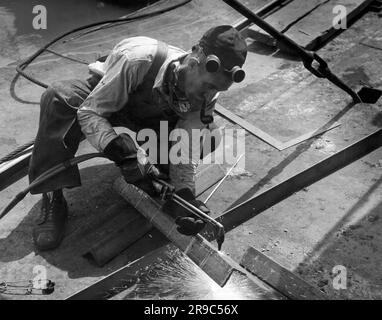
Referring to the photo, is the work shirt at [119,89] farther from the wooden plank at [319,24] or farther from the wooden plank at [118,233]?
the wooden plank at [319,24]

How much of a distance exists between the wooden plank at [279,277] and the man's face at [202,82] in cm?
109

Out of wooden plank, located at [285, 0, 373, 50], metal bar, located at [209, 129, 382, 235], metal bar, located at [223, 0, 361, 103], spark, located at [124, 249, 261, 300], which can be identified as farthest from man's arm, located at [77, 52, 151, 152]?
wooden plank, located at [285, 0, 373, 50]

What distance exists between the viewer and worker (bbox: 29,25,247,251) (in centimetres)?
326

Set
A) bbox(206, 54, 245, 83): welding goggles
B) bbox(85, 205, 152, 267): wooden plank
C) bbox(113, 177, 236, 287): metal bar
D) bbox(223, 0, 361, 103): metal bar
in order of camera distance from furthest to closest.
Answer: bbox(223, 0, 361, 103): metal bar, bbox(85, 205, 152, 267): wooden plank, bbox(113, 177, 236, 287): metal bar, bbox(206, 54, 245, 83): welding goggles

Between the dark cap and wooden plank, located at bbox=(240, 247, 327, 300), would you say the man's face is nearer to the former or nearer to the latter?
the dark cap

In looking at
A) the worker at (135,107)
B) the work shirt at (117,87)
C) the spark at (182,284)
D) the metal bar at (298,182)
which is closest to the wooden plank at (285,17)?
the metal bar at (298,182)

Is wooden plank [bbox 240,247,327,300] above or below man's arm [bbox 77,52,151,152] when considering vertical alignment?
below

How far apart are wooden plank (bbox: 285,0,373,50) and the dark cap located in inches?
125

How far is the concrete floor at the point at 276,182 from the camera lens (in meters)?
3.64

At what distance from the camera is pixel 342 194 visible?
4.34 meters

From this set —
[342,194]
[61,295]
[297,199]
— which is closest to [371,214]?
[342,194]

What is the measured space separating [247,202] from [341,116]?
1894 millimetres
